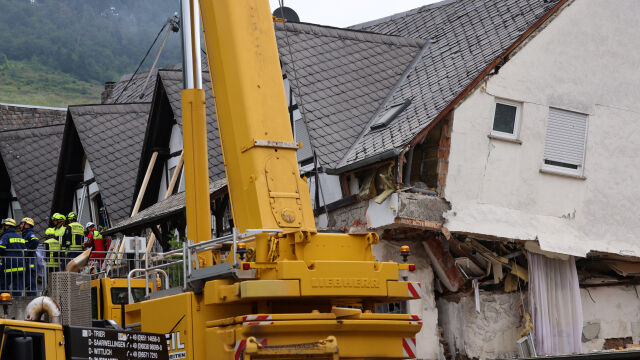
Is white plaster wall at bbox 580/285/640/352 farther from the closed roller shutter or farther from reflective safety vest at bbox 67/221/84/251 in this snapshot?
reflective safety vest at bbox 67/221/84/251

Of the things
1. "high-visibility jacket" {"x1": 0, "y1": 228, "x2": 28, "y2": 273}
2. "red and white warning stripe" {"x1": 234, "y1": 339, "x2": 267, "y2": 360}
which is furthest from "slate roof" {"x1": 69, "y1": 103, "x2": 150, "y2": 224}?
"red and white warning stripe" {"x1": 234, "y1": 339, "x2": 267, "y2": 360}

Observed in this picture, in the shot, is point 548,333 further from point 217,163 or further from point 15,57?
point 15,57

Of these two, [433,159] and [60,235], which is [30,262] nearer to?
[60,235]

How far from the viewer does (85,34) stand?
104000 millimetres

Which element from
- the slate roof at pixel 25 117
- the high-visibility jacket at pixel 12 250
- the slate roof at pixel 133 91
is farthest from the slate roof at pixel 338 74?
the slate roof at pixel 25 117

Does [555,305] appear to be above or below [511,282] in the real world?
below

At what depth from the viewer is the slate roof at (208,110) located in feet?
86.1

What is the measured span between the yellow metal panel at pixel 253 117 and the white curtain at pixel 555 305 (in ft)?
31.0

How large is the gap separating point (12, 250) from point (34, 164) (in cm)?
1402

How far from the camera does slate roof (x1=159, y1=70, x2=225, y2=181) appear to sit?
1033 inches

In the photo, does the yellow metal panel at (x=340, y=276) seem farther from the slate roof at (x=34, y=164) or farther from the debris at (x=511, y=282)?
the slate roof at (x=34, y=164)

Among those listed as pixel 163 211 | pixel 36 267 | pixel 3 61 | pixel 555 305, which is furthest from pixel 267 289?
pixel 3 61

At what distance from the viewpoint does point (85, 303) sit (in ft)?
45.6

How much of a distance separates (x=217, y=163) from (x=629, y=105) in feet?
31.5
